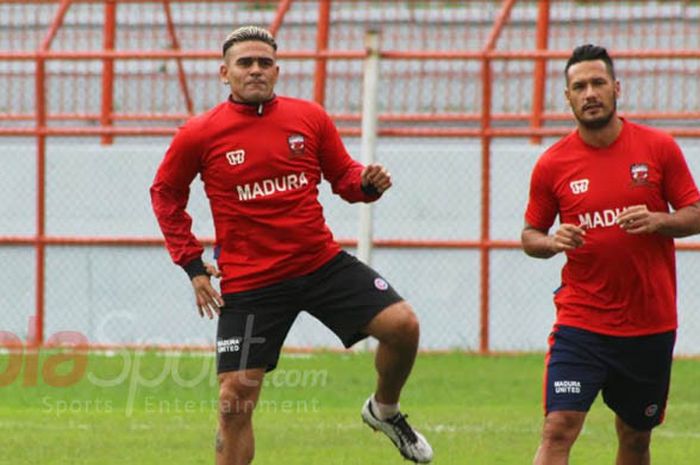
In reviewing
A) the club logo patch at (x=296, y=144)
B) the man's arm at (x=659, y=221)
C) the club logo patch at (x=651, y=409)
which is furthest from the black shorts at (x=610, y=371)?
the club logo patch at (x=296, y=144)

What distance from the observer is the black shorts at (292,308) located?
7879 millimetres

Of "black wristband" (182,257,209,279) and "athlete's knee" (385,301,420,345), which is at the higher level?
"black wristband" (182,257,209,279)

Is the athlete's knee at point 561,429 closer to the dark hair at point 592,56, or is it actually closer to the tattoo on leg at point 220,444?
the dark hair at point 592,56

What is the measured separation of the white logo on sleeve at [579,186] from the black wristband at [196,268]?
1.91 m

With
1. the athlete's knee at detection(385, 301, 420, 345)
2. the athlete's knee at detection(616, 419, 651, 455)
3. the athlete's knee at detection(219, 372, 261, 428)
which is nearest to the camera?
the athlete's knee at detection(616, 419, 651, 455)

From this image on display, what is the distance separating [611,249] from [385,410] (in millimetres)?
1867

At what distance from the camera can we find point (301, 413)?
11586mm

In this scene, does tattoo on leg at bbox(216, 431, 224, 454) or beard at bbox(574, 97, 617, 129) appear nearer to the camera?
beard at bbox(574, 97, 617, 129)

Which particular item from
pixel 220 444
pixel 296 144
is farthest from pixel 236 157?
pixel 220 444

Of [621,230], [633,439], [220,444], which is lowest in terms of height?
[220,444]

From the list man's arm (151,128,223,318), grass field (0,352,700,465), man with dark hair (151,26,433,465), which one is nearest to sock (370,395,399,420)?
man with dark hair (151,26,433,465)

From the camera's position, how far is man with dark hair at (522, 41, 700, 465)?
23.5 feet

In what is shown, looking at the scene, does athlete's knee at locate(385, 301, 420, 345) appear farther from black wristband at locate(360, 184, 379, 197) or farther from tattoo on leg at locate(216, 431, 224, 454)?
tattoo on leg at locate(216, 431, 224, 454)

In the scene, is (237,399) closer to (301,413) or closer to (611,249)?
(611,249)
